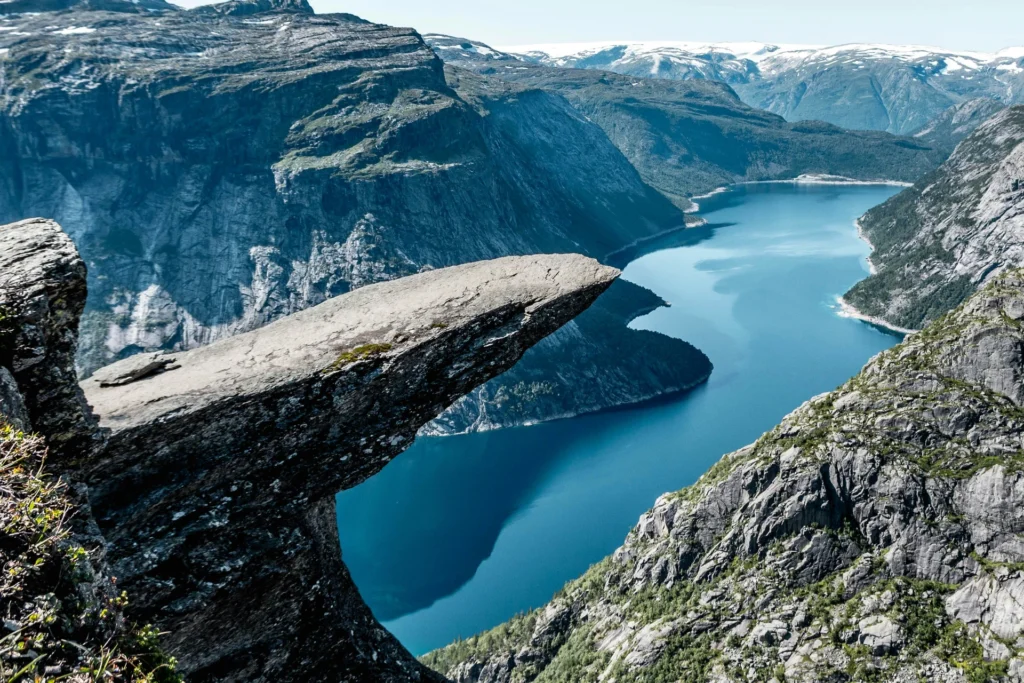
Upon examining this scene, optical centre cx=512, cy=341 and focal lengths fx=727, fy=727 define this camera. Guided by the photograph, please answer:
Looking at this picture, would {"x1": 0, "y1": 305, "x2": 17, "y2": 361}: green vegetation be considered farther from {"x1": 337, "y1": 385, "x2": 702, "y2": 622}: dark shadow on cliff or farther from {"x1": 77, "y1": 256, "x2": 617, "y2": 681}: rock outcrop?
{"x1": 337, "y1": 385, "x2": 702, "y2": 622}: dark shadow on cliff

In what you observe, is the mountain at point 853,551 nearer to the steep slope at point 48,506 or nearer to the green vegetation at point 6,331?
the steep slope at point 48,506

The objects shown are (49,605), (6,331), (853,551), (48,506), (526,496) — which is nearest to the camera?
(49,605)

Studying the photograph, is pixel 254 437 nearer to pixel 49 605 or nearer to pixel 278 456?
pixel 278 456

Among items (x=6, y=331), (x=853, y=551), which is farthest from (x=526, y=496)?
(x=6, y=331)

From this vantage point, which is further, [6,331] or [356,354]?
[356,354]

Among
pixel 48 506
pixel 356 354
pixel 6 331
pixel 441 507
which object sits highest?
pixel 6 331

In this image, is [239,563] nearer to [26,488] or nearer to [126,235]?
[26,488]
